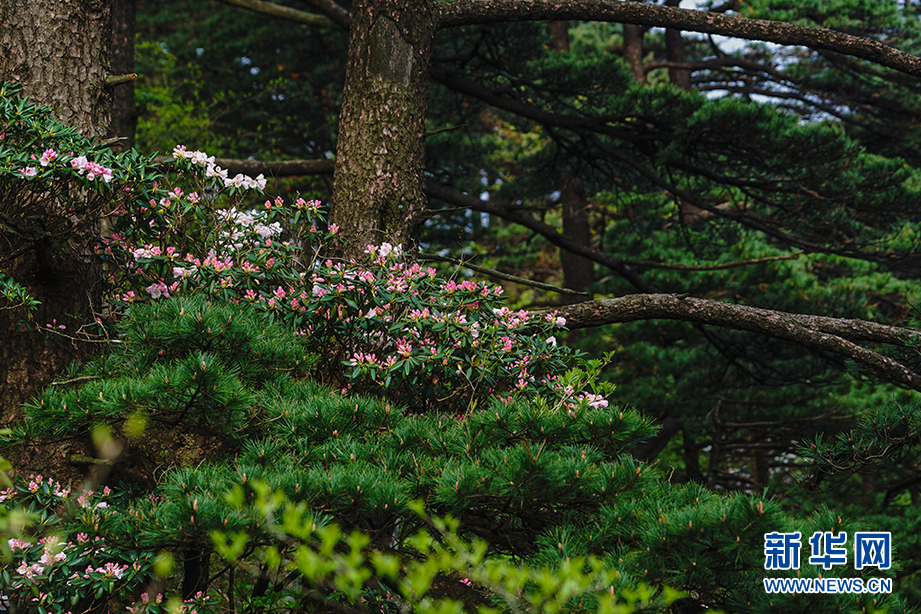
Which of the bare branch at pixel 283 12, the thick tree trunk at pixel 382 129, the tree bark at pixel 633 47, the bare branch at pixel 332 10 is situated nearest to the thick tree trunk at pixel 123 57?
the bare branch at pixel 283 12

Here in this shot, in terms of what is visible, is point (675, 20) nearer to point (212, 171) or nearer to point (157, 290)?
point (212, 171)

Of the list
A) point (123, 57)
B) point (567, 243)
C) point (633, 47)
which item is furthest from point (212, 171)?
point (633, 47)

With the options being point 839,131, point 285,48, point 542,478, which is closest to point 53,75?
point 542,478

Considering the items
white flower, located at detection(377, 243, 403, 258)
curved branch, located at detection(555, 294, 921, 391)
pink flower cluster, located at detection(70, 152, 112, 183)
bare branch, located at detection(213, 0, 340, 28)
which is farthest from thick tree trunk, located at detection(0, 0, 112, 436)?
bare branch, located at detection(213, 0, 340, 28)

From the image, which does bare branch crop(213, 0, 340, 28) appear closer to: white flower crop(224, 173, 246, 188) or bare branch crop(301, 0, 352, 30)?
bare branch crop(301, 0, 352, 30)

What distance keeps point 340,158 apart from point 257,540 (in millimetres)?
2689

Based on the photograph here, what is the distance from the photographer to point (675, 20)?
4.16m

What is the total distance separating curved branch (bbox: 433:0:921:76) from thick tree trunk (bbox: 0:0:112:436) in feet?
6.78

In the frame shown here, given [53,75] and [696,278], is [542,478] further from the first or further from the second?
[696,278]

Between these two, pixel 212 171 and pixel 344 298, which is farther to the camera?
pixel 212 171

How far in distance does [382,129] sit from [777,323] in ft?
8.21

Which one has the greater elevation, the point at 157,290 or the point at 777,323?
the point at 157,290

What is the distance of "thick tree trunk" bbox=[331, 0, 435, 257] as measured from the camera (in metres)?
4.01

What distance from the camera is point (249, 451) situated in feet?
7.46
